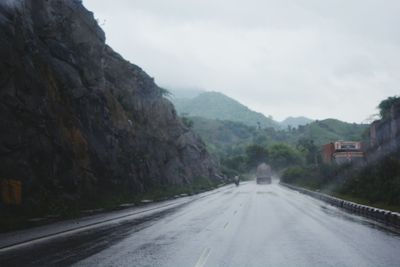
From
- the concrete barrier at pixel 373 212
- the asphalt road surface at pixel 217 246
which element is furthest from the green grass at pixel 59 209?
the concrete barrier at pixel 373 212

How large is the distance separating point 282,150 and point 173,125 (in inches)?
4447

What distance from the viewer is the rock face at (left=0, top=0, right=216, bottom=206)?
24797 millimetres

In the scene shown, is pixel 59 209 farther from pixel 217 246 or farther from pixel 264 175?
pixel 264 175

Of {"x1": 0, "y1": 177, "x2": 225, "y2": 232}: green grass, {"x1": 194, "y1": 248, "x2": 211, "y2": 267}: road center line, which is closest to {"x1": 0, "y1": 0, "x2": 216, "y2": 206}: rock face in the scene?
{"x1": 0, "y1": 177, "x2": 225, "y2": 232}: green grass

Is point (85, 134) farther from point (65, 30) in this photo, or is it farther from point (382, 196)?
point (382, 196)

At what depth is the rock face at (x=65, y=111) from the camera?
2480 centimetres

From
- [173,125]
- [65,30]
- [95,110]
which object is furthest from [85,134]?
[173,125]

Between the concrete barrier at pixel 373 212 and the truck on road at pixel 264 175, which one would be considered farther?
the truck on road at pixel 264 175

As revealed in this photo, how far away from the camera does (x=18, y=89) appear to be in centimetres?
2558

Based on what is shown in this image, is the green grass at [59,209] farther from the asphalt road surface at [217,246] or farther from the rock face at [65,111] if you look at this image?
the asphalt road surface at [217,246]

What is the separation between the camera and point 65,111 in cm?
3170

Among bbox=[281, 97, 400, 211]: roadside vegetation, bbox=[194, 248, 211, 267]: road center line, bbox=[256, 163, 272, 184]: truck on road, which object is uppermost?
bbox=[256, 163, 272, 184]: truck on road

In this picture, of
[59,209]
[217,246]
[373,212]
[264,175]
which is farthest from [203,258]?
[264,175]

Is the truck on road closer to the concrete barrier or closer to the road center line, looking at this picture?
the concrete barrier
